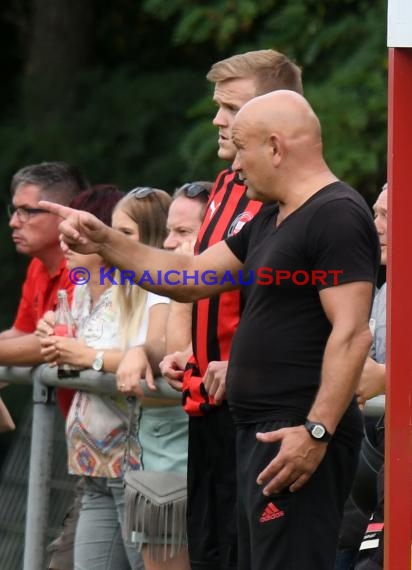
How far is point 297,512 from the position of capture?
3.75 metres

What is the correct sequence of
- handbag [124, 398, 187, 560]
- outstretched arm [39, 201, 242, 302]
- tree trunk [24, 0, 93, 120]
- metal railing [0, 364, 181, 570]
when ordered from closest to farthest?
outstretched arm [39, 201, 242, 302] → handbag [124, 398, 187, 560] → metal railing [0, 364, 181, 570] → tree trunk [24, 0, 93, 120]

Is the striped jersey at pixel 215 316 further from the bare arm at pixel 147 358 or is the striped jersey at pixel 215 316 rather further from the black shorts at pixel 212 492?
the bare arm at pixel 147 358

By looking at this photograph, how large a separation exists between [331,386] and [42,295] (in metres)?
2.57

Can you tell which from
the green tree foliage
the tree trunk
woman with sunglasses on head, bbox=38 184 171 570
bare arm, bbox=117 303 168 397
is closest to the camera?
bare arm, bbox=117 303 168 397

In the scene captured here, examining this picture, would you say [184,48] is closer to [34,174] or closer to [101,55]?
[101,55]

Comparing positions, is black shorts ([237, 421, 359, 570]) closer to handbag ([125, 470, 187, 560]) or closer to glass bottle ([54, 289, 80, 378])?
handbag ([125, 470, 187, 560])

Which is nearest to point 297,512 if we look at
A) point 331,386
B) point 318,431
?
point 318,431

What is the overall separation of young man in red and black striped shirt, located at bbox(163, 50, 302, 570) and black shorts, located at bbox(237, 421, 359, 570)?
0.41m

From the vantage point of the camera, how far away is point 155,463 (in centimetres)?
490

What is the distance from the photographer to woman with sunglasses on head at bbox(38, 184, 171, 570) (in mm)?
5031

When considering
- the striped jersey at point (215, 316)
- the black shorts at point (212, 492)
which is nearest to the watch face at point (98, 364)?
the striped jersey at point (215, 316)

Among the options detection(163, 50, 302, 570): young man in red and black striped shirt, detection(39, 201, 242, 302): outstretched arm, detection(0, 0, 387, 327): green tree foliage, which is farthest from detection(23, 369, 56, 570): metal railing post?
detection(0, 0, 387, 327): green tree foliage

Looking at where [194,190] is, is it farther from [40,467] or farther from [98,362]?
[40,467]

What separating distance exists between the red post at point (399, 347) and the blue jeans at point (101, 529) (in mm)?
1858
